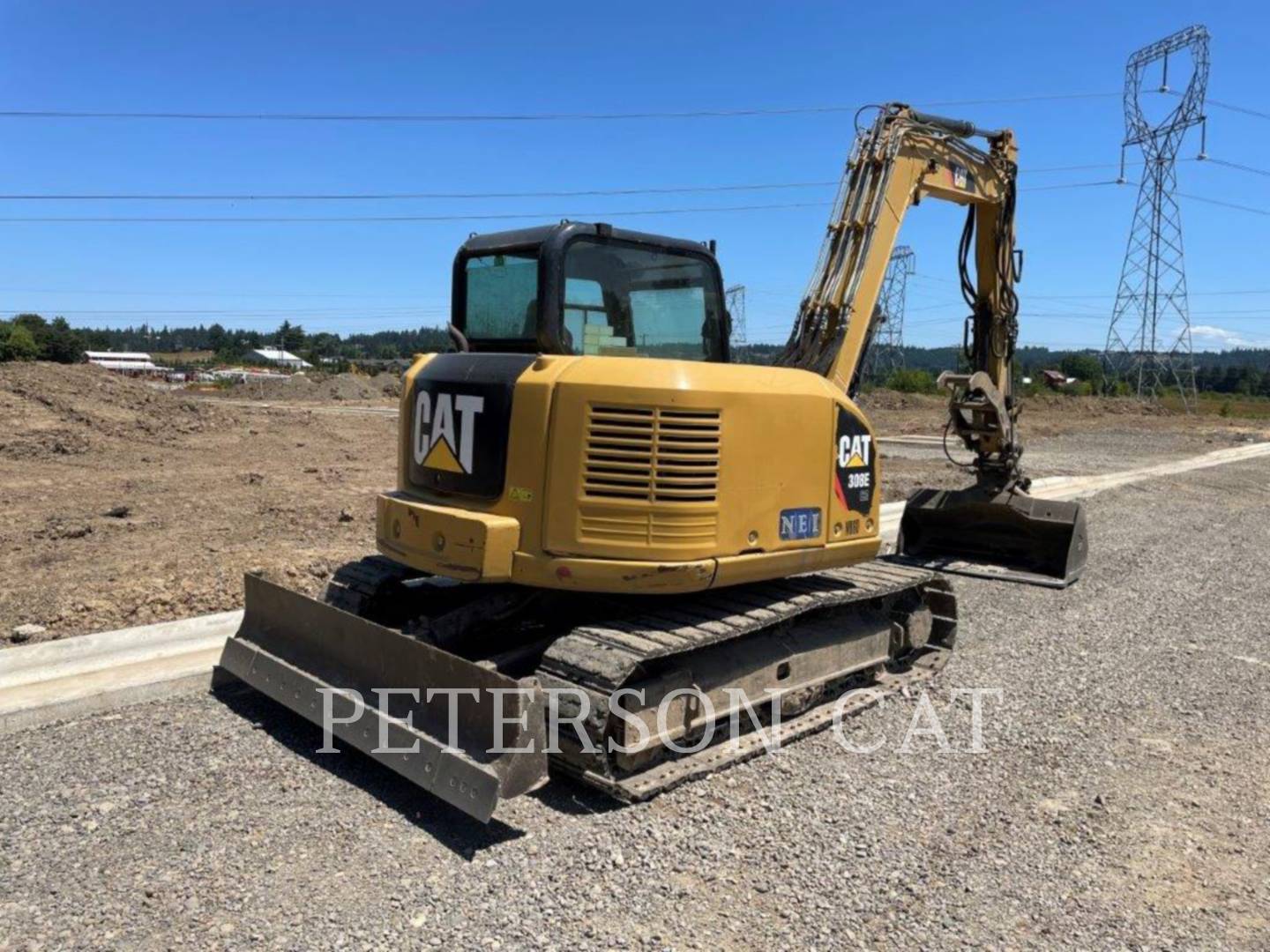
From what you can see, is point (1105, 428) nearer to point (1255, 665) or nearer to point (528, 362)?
point (1255, 665)

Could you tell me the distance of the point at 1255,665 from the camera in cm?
651

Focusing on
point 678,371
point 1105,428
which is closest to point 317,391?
point 1105,428

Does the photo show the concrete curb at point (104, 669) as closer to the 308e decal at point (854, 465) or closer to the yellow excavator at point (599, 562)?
the yellow excavator at point (599, 562)

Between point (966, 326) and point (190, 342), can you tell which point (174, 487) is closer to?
point (966, 326)

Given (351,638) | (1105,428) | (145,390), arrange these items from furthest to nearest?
(1105,428)
(145,390)
(351,638)

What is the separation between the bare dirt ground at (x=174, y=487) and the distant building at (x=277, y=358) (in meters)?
68.0

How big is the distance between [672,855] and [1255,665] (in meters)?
4.84

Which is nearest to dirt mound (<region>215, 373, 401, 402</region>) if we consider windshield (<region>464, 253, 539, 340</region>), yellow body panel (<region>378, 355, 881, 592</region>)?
windshield (<region>464, 253, 539, 340</region>)

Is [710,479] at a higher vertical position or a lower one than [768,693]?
higher

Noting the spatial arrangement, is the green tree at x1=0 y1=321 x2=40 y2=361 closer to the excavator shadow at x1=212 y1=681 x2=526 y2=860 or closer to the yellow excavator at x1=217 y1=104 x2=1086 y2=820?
the excavator shadow at x1=212 y1=681 x2=526 y2=860

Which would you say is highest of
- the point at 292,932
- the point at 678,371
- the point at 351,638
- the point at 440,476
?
the point at 678,371

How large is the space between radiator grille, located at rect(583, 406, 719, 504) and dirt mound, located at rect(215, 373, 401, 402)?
3627 cm

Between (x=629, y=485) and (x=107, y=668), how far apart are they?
11.4ft

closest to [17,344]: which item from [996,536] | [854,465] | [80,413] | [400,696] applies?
[80,413]
